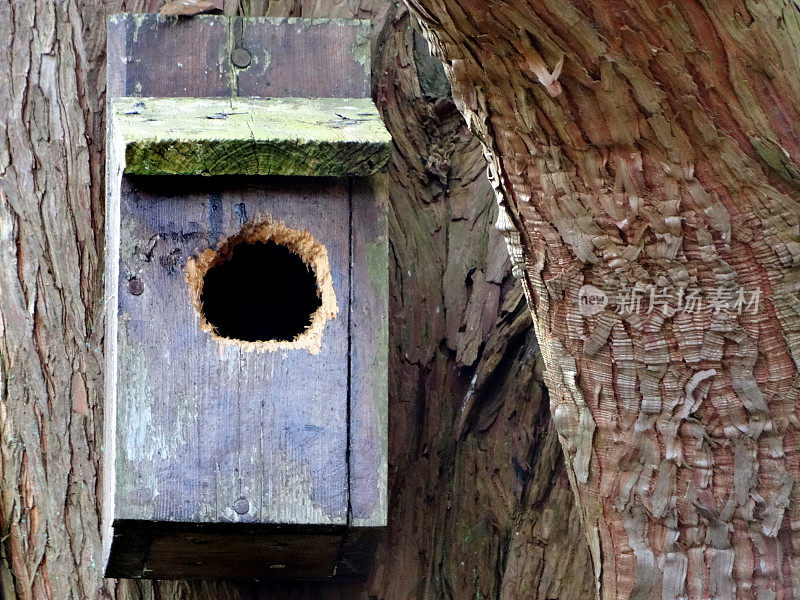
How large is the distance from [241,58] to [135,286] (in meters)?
0.68

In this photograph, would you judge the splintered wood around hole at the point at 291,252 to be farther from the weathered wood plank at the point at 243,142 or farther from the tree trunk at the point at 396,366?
the tree trunk at the point at 396,366

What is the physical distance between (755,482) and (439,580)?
1270 millimetres

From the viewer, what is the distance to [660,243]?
1739 millimetres

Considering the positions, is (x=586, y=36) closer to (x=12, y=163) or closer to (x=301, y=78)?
(x=301, y=78)

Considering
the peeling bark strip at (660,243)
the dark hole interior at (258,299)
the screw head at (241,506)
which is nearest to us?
the peeling bark strip at (660,243)

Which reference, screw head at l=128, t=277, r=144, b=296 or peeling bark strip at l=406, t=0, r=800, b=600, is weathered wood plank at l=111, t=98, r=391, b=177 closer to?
screw head at l=128, t=277, r=144, b=296

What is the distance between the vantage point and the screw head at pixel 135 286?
2254mm

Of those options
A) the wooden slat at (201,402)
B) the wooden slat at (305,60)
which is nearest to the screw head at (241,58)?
the wooden slat at (305,60)

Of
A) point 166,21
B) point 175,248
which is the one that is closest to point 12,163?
point 166,21

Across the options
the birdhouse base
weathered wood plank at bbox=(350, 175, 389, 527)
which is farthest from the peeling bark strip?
the birdhouse base

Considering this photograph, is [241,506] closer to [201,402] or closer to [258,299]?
[201,402]

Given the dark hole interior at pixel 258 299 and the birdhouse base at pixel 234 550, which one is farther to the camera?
the dark hole interior at pixel 258 299

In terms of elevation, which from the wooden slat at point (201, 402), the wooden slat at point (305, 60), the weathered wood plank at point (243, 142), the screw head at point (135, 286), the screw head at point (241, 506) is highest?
the wooden slat at point (305, 60)

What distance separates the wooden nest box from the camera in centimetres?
220
